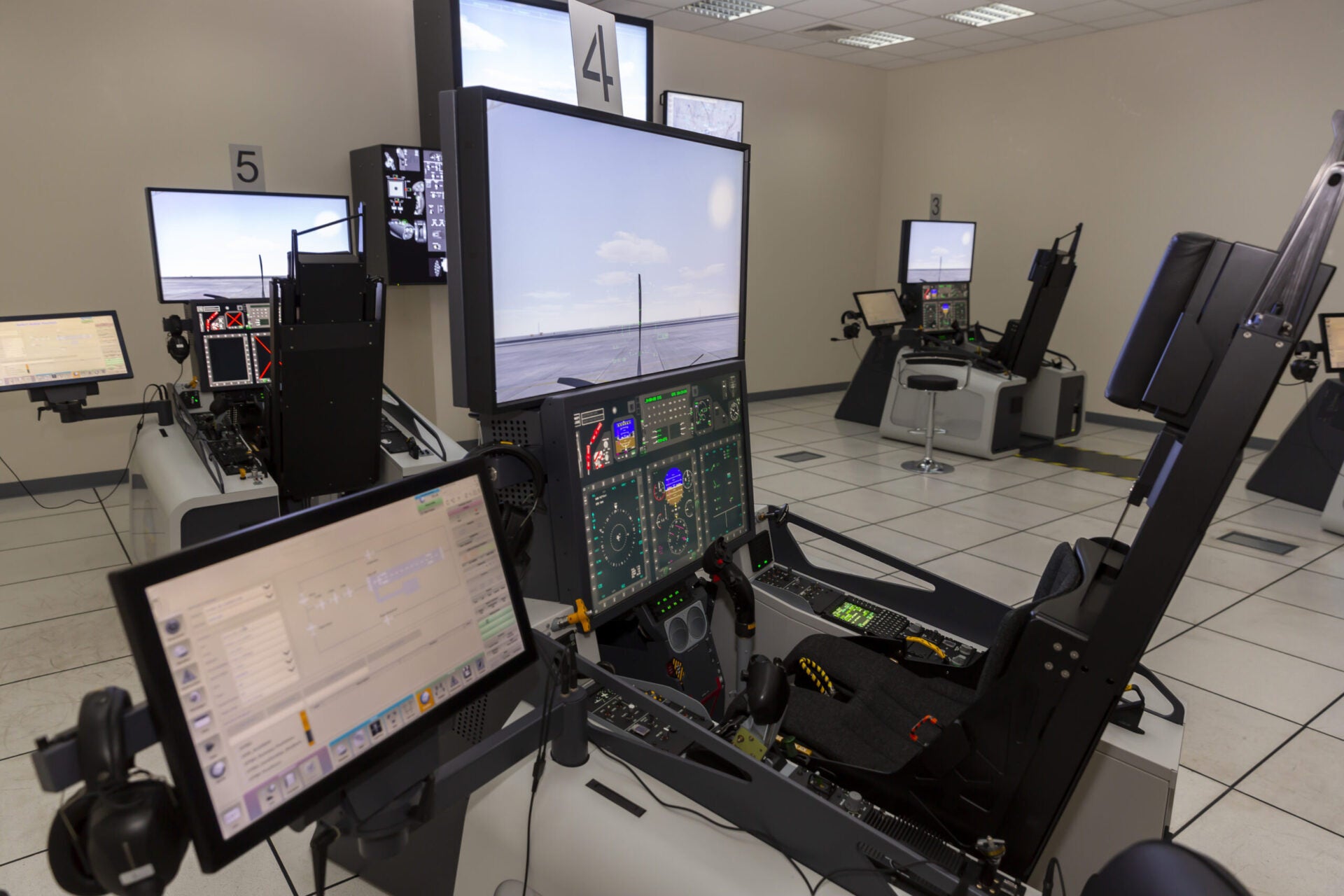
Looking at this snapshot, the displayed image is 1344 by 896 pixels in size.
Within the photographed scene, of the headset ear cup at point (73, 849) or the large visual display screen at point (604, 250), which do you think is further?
the large visual display screen at point (604, 250)

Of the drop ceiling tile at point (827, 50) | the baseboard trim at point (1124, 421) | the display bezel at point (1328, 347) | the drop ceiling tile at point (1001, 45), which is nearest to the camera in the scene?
the display bezel at point (1328, 347)

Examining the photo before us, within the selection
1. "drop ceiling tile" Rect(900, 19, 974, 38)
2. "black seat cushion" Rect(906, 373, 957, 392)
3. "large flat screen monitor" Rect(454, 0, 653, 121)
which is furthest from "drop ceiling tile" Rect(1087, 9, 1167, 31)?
"large flat screen monitor" Rect(454, 0, 653, 121)

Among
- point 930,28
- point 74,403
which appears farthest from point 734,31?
point 74,403

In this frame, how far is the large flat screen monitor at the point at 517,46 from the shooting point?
184 inches

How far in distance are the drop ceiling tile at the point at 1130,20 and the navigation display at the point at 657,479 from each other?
6455 millimetres

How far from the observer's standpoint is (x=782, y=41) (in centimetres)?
742

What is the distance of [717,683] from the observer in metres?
2.13

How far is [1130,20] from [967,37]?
1.26m

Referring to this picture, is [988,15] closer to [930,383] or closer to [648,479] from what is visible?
[930,383]

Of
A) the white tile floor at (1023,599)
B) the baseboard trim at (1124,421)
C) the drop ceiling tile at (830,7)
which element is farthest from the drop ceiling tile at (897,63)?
the white tile floor at (1023,599)

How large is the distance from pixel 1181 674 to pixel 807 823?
7.82 ft

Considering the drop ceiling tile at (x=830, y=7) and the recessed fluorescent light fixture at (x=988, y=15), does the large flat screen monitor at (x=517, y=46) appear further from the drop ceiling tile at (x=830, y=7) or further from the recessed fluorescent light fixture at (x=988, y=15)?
the recessed fluorescent light fixture at (x=988, y=15)

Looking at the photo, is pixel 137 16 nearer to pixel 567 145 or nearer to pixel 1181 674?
pixel 567 145

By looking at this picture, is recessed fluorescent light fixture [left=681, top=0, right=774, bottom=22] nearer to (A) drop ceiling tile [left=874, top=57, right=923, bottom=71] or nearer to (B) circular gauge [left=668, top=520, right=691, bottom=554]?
(A) drop ceiling tile [left=874, top=57, right=923, bottom=71]
